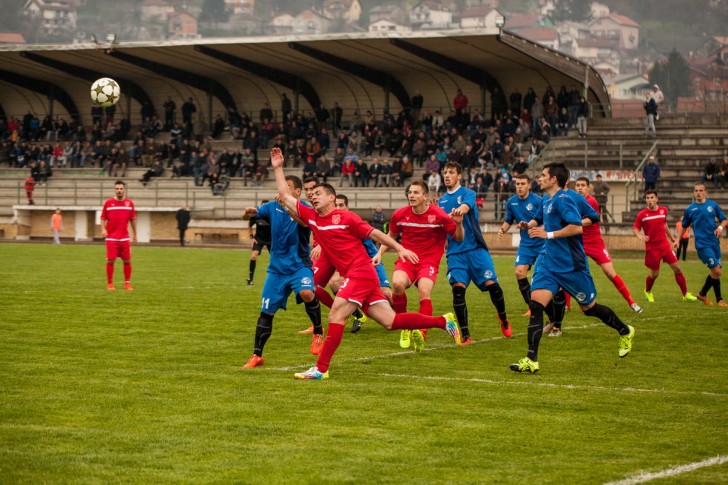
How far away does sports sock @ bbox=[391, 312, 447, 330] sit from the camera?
10984 millimetres

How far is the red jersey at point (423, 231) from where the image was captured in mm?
13203

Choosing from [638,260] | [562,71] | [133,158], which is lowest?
[638,260]

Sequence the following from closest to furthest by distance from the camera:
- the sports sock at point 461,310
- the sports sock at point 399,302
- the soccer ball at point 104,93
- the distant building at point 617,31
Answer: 1. the sports sock at point 399,302
2. the sports sock at point 461,310
3. the soccer ball at point 104,93
4. the distant building at point 617,31

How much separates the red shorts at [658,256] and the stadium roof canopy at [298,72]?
22755mm

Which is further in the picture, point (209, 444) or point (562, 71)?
point (562, 71)

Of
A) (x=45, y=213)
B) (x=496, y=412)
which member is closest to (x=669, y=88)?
(x=45, y=213)

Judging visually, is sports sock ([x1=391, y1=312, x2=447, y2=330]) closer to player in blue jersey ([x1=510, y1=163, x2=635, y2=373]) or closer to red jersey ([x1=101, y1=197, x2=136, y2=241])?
player in blue jersey ([x1=510, y1=163, x2=635, y2=373])

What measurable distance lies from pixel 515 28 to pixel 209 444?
132664 mm

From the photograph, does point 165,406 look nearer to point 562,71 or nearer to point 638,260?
point 638,260

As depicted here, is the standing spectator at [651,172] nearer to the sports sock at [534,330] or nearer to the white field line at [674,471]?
the sports sock at [534,330]

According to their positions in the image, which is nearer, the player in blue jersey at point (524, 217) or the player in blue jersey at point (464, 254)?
the player in blue jersey at point (464, 254)

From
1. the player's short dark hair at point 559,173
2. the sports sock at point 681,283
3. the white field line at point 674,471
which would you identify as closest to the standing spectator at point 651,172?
the sports sock at point 681,283

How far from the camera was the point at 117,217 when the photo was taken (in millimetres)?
21250

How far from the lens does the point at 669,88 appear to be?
76.5 meters
